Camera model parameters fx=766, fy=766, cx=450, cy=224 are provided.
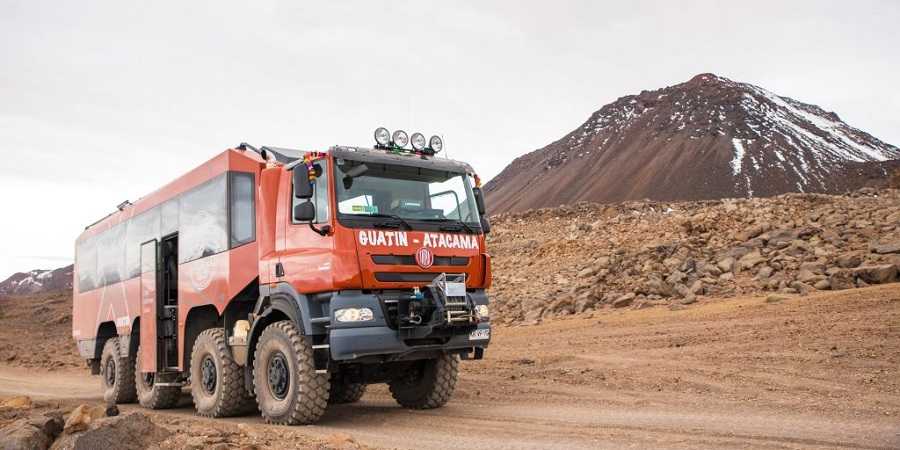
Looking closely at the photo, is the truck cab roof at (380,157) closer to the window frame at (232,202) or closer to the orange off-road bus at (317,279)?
the orange off-road bus at (317,279)

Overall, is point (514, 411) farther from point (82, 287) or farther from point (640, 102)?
point (640, 102)

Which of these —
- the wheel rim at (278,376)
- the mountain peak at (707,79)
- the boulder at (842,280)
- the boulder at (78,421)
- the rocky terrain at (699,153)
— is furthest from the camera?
the mountain peak at (707,79)

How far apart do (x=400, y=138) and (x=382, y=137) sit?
0.93 ft

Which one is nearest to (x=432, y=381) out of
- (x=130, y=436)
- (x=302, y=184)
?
(x=302, y=184)

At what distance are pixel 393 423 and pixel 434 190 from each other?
3062mm

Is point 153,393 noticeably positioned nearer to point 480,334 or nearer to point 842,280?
point 480,334

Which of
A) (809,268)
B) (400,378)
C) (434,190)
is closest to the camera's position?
(434,190)

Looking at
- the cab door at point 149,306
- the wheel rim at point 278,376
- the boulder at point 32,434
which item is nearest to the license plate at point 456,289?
the wheel rim at point 278,376

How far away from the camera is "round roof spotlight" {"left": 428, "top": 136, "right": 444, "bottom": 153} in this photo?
10512mm

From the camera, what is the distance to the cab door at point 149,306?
41.2 feet

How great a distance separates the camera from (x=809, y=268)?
18.8m

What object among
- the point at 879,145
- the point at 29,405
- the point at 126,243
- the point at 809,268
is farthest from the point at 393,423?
the point at 879,145

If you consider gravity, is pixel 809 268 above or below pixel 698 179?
below

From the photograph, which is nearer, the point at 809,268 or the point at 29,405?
the point at 29,405
